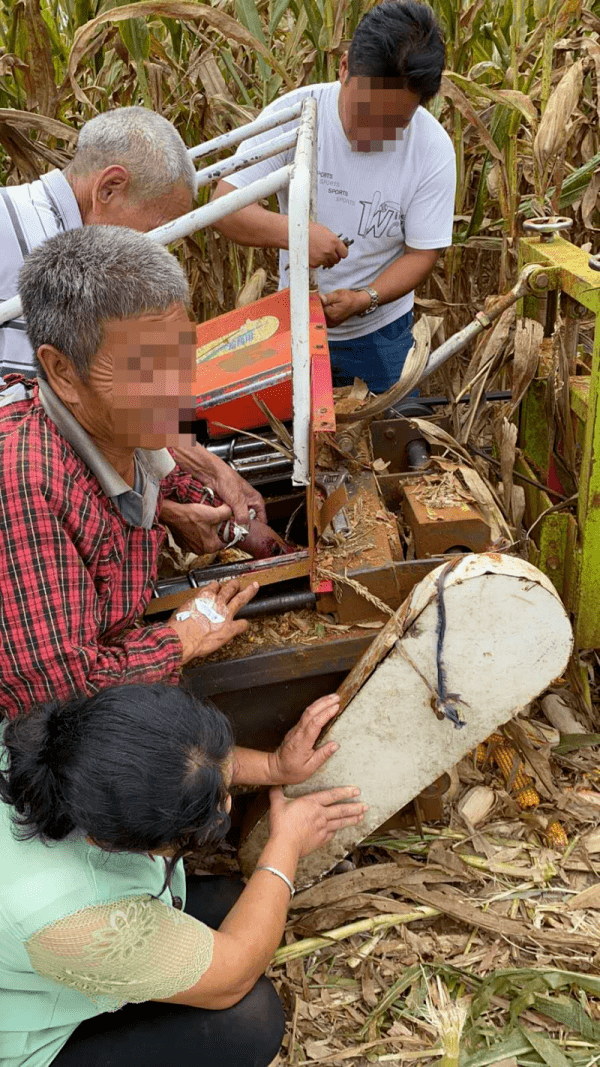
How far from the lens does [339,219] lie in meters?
3.47

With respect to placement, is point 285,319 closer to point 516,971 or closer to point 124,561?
point 124,561

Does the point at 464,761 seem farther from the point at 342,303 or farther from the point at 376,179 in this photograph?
the point at 376,179

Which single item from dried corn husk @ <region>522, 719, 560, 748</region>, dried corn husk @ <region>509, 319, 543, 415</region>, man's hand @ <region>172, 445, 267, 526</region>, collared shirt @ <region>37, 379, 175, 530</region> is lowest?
dried corn husk @ <region>522, 719, 560, 748</region>

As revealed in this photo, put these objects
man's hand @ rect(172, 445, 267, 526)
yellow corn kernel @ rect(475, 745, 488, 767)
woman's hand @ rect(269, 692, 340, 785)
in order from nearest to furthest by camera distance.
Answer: woman's hand @ rect(269, 692, 340, 785) < man's hand @ rect(172, 445, 267, 526) < yellow corn kernel @ rect(475, 745, 488, 767)

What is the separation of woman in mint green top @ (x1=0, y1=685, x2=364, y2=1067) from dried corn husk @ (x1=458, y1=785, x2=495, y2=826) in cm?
104

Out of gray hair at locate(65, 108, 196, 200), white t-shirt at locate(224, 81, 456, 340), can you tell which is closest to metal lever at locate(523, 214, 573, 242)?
white t-shirt at locate(224, 81, 456, 340)

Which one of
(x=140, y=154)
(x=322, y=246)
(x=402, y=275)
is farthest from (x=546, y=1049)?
(x=402, y=275)

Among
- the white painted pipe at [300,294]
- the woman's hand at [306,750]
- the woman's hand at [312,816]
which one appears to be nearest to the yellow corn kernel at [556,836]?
the woman's hand at [312,816]

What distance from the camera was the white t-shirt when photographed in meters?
3.33

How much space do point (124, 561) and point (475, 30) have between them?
3.38 metres

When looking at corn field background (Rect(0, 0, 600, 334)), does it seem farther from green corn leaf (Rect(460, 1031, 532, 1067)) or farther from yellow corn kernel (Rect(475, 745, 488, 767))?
green corn leaf (Rect(460, 1031, 532, 1067))

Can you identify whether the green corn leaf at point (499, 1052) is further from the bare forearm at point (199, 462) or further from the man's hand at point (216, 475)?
the bare forearm at point (199, 462)

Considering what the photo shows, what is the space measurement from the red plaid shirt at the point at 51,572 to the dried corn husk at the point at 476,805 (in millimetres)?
1269

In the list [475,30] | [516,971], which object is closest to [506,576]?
[516,971]
